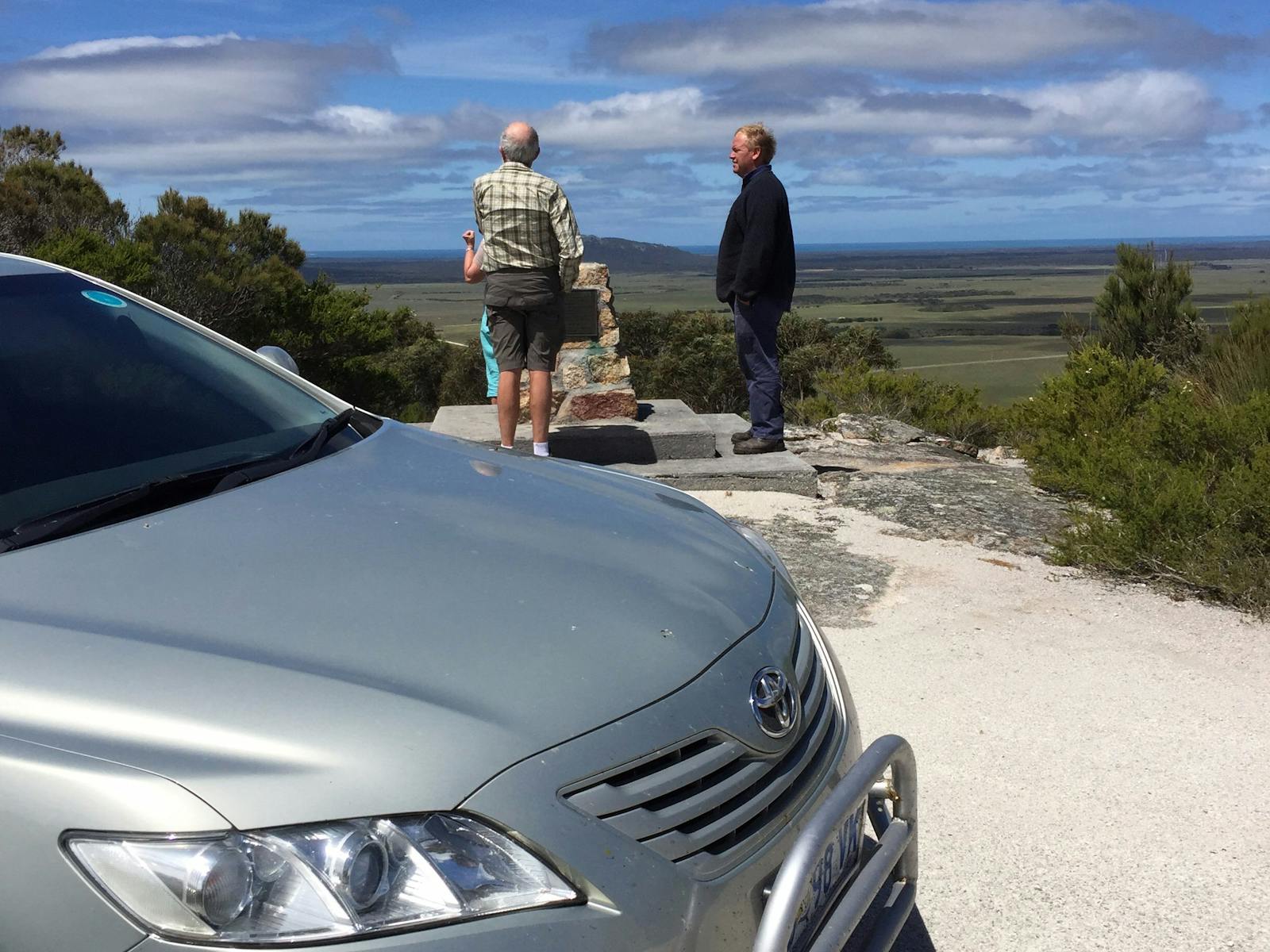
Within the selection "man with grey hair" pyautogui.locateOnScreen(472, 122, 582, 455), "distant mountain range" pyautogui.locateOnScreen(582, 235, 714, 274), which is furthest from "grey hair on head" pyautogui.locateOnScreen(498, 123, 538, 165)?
"distant mountain range" pyautogui.locateOnScreen(582, 235, 714, 274)

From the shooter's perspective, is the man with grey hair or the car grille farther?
the man with grey hair

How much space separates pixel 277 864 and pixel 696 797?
62 cm

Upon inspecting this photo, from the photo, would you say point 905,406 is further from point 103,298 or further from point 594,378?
point 103,298

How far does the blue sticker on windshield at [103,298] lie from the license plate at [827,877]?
2255 millimetres

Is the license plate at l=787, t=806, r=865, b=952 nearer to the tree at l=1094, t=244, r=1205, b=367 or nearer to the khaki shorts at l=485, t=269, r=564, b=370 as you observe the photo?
the khaki shorts at l=485, t=269, r=564, b=370

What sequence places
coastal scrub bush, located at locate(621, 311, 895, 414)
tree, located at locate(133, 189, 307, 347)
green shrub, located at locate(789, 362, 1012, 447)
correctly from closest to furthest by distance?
green shrub, located at locate(789, 362, 1012, 447)
tree, located at locate(133, 189, 307, 347)
coastal scrub bush, located at locate(621, 311, 895, 414)

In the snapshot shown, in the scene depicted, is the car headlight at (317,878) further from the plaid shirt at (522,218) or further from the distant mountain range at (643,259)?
the distant mountain range at (643,259)

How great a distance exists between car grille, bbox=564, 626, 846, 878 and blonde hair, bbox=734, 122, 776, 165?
596cm

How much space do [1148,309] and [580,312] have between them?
356 inches

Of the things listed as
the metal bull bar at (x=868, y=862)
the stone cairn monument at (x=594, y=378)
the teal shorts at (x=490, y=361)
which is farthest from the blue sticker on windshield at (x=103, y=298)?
the stone cairn monument at (x=594, y=378)

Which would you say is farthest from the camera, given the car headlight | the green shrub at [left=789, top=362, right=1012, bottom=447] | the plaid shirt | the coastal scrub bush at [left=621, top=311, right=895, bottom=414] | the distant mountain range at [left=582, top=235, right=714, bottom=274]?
the distant mountain range at [left=582, top=235, right=714, bottom=274]

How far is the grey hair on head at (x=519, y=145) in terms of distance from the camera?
671 cm

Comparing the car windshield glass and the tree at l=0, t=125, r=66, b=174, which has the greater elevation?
the tree at l=0, t=125, r=66, b=174

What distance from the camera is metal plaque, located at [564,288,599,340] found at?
754 centimetres
